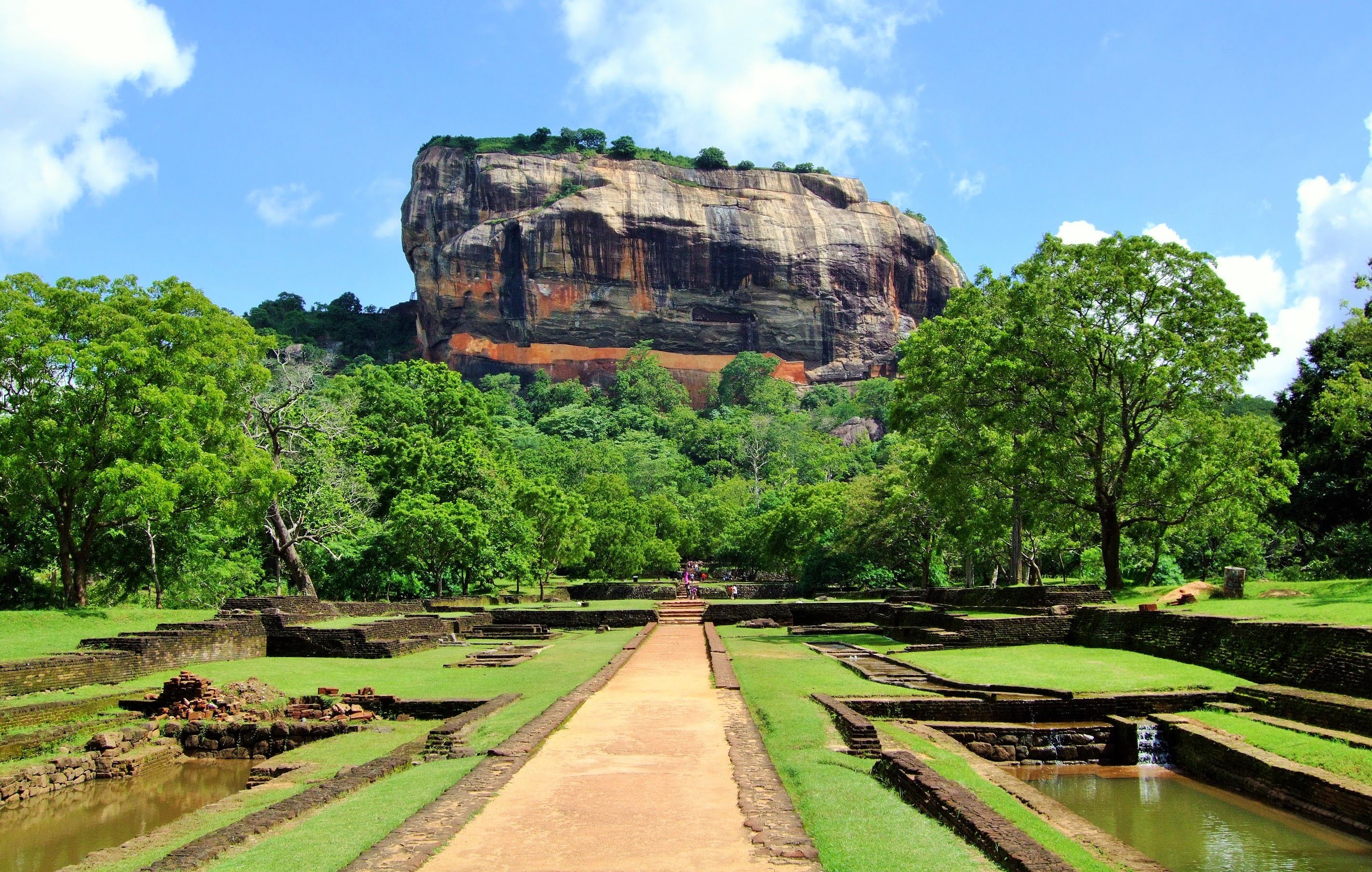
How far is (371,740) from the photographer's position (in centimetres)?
1127

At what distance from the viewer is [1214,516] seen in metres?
22.3

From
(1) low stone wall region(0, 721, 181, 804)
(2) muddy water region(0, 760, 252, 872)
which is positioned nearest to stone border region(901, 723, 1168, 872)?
(2) muddy water region(0, 760, 252, 872)

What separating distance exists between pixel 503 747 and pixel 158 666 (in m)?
9.93

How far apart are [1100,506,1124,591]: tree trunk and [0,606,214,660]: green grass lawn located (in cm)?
2071

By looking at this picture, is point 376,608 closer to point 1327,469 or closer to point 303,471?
point 303,471

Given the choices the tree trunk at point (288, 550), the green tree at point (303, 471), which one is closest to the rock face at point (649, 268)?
the green tree at point (303, 471)

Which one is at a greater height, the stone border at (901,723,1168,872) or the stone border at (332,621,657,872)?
the stone border at (332,621,657,872)

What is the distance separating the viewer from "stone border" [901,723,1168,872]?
7.07m

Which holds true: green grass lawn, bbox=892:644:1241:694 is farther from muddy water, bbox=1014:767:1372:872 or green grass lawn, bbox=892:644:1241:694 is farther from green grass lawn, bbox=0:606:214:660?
green grass lawn, bbox=0:606:214:660

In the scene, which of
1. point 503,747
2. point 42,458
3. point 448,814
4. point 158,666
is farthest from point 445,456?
point 448,814

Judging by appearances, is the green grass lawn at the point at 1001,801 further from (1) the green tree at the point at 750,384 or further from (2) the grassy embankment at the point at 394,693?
(1) the green tree at the point at 750,384

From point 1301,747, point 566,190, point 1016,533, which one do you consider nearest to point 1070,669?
point 1301,747

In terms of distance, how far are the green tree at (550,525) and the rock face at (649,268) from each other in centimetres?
6309

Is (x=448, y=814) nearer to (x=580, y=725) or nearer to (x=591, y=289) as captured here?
(x=580, y=725)
